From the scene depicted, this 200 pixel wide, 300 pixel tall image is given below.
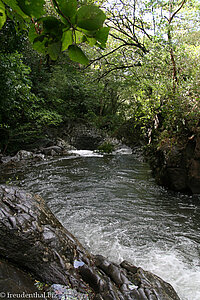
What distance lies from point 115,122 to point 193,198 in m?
14.7

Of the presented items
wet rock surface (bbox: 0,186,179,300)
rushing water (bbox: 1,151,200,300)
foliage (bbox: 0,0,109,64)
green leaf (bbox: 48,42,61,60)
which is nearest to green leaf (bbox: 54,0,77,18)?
foliage (bbox: 0,0,109,64)

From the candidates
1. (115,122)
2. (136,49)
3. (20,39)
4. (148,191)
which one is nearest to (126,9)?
(136,49)

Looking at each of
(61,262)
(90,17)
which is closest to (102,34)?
(90,17)

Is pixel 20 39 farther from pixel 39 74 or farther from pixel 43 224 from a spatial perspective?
pixel 43 224

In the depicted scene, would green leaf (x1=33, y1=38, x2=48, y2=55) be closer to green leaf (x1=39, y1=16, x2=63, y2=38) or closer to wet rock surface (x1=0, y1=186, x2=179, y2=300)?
green leaf (x1=39, y1=16, x2=63, y2=38)

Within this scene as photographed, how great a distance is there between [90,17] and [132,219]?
4.34 m

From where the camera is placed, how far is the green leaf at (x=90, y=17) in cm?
54

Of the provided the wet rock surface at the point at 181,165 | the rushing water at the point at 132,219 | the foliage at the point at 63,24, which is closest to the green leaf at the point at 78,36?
the foliage at the point at 63,24

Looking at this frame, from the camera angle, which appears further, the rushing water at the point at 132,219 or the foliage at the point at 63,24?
the rushing water at the point at 132,219

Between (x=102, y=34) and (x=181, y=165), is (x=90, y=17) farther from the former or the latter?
(x=181, y=165)

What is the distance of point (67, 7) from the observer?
54cm

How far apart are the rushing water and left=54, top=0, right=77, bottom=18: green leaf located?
9.78 ft

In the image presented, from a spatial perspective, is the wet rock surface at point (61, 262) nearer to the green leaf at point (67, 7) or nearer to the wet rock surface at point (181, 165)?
the green leaf at point (67, 7)

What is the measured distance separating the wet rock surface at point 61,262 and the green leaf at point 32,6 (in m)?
2.09
